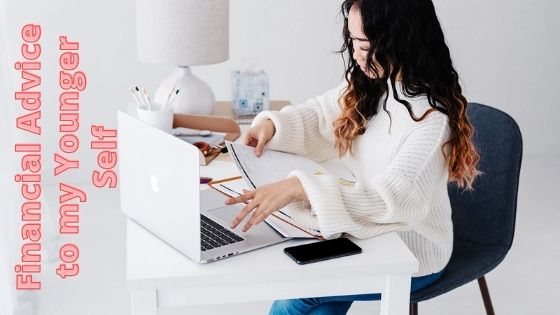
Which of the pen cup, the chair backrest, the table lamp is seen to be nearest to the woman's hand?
the chair backrest

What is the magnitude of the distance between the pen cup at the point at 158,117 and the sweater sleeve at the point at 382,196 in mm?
707

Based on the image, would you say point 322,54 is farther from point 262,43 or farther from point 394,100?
point 394,100

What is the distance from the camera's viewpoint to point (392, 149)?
168cm

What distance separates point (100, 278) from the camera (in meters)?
2.66

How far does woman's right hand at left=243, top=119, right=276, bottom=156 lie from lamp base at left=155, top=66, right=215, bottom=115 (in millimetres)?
485

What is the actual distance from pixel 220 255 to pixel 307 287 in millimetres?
168

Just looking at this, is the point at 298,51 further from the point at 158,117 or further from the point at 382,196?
the point at 382,196

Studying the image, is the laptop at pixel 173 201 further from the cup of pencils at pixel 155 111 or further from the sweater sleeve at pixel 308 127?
the cup of pencils at pixel 155 111

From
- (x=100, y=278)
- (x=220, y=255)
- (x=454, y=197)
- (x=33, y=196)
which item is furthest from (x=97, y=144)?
(x=220, y=255)

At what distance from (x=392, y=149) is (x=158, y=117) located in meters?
0.75

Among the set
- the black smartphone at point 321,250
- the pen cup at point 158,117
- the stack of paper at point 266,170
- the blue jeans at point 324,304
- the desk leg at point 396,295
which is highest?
the pen cup at point 158,117

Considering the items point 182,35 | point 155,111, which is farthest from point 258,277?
point 182,35

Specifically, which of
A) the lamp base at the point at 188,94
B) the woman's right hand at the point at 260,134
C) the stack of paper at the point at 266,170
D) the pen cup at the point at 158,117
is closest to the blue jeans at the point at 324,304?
the stack of paper at the point at 266,170

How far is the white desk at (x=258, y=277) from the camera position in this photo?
1334 millimetres
